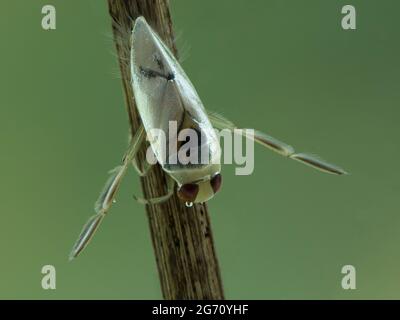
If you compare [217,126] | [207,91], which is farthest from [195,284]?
[207,91]

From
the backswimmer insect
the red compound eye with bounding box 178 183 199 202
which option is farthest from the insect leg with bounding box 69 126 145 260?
the red compound eye with bounding box 178 183 199 202

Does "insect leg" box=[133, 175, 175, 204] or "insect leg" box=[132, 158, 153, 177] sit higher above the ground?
"insect leg" box=[132, 158, 153, 177]

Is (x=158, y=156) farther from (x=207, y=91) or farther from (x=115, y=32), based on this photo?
(x=207, y=91)

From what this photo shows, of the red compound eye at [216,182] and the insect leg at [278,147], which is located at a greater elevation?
the insect leg at [278,147]

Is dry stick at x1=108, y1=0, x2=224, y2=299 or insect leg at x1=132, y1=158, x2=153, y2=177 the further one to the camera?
insect leg at x1=132, y1=158, x2=153, y2=177

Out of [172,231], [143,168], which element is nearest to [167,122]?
[143,168]

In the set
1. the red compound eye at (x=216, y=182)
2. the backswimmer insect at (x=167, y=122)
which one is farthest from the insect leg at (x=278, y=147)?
the red compound eye at (x=216, y=182)

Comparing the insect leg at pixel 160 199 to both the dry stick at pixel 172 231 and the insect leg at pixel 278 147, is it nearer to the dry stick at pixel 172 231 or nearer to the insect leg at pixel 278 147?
the dry stick at pixel 172 231

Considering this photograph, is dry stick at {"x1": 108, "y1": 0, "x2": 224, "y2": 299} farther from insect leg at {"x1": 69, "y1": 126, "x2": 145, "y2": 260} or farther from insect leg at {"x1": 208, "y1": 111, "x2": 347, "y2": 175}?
insect leg at {"x1": 208, "y1": 111, "x2": 347, "y2": 175}
